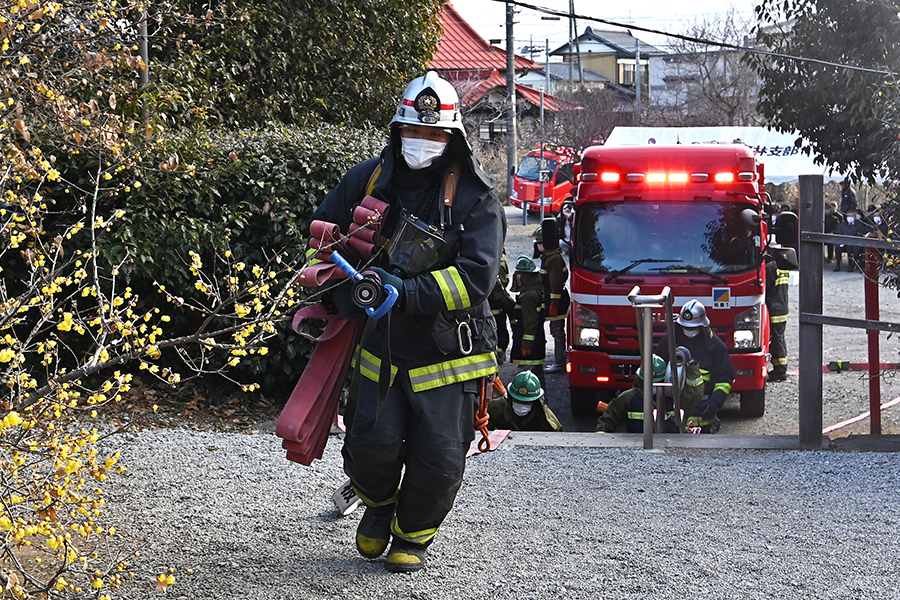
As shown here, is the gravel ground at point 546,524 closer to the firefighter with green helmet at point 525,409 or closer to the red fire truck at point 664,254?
the firefighter with green helmet at point 525,409

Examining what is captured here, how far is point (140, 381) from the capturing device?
755cm

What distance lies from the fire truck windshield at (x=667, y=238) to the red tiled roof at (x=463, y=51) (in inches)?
1185

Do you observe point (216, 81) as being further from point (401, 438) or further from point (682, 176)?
point (401, 438)

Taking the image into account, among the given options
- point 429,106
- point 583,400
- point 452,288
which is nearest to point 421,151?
point 429,106

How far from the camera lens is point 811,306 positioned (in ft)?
19.5

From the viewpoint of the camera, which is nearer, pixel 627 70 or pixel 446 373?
pixel 446 373

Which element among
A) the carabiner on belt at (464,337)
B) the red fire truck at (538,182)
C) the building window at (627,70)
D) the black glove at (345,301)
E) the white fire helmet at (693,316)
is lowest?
the white fire helmet at (693,316)

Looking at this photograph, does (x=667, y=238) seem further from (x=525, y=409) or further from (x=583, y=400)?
(x=525, y=409)

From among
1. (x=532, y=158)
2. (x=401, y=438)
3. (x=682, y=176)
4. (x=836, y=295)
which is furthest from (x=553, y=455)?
(x=532, y=158)

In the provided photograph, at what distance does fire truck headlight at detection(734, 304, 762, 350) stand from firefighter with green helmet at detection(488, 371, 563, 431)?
1.90 meters

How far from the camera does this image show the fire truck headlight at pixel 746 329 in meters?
8.74

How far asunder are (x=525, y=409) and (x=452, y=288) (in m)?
4.07

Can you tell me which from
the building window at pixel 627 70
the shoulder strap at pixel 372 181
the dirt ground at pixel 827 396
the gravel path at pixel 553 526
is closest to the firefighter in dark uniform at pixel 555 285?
the dirt ground at pixel 827 396

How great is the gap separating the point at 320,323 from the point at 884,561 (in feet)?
14.1
